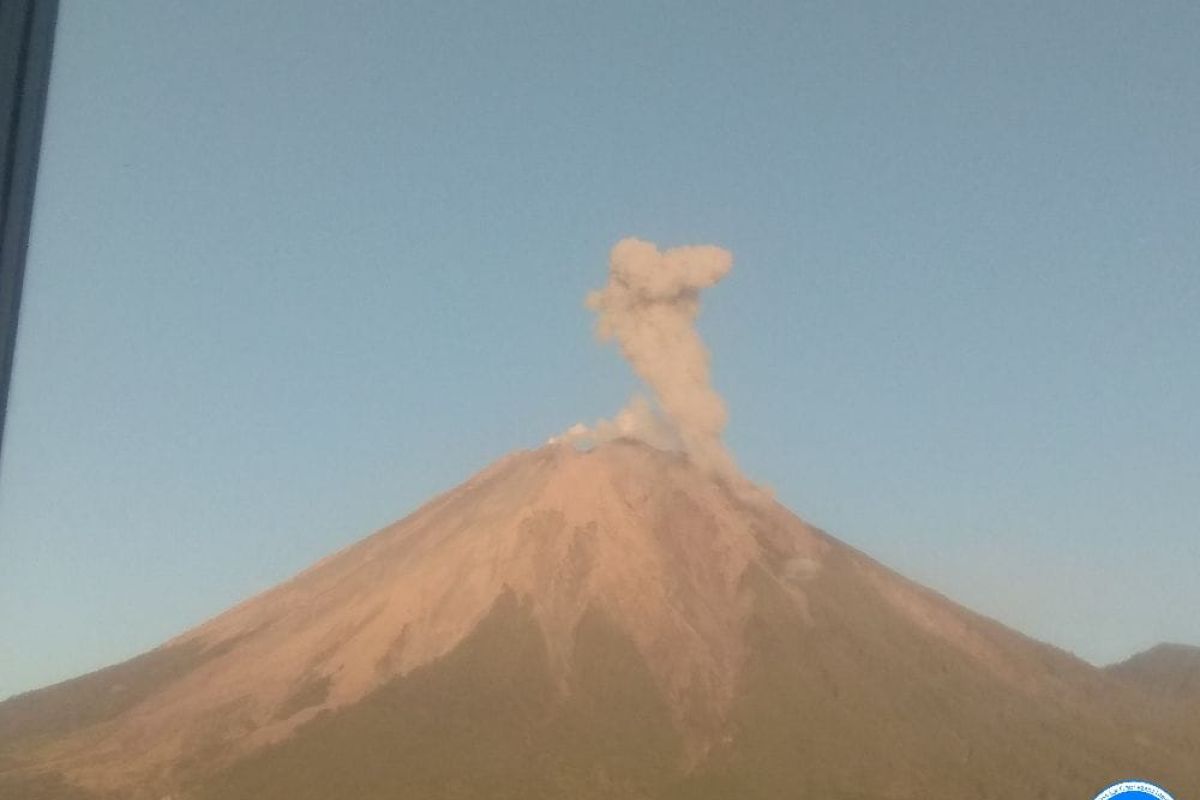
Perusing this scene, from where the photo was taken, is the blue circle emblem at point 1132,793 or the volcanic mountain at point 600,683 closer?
the blue circle emblem at point 1132,793

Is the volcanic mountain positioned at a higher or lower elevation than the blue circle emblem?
higher

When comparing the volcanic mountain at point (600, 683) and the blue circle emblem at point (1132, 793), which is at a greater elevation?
the volcanic mountain at point (600, 683)

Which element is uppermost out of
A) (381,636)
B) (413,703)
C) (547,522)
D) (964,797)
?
(547,522)

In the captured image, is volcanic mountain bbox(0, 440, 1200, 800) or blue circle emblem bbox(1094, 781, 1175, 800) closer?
blue circle emblem bbox(1094, 781, 1175, 800)

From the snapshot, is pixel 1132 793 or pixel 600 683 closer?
pixel 1132 793

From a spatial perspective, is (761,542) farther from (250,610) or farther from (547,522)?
(250,610)

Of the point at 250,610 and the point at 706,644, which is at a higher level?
the point at 250,610

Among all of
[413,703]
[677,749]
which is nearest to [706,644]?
[677,749]

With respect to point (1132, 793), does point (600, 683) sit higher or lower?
higher
